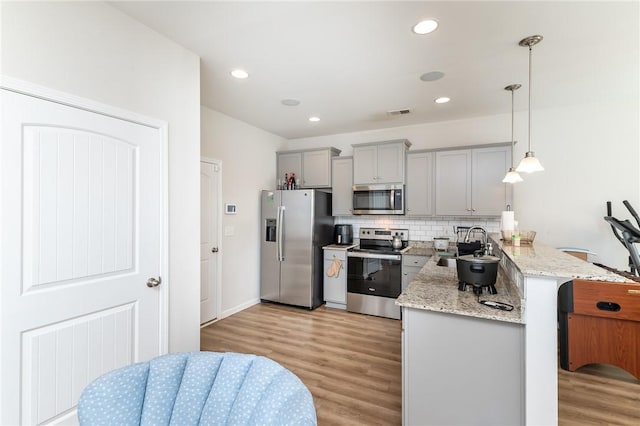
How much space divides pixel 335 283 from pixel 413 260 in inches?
46.3

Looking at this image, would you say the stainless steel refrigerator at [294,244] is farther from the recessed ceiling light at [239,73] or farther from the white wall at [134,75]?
the white wall at [134,75]

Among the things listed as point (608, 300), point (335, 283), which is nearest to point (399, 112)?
point (335, 283)

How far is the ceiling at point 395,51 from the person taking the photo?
1865 millimetres

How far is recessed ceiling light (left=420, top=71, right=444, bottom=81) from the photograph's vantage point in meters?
2.71

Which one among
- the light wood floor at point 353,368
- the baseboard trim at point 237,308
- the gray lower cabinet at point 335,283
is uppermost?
the gray lower cabinet at point 335,283

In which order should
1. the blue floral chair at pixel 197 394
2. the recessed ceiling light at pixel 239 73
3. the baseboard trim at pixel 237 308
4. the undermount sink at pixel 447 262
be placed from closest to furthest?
the blue floral chair at pixel 197 394
the recessed ceiling light at pixel 239 73
the undermount sink at pixel 447 262
the baseboard trim at pixel 237 308

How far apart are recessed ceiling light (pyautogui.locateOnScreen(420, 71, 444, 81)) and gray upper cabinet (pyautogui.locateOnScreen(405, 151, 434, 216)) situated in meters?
1.35

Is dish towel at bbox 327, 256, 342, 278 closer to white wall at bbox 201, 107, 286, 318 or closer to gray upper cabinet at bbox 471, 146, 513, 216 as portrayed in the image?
white wall at bbox 201, 107, 286, 318

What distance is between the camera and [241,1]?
1786mm

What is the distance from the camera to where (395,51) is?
2332mm

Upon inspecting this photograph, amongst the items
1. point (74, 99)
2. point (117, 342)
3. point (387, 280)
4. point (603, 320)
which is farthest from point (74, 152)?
point (603, 320)

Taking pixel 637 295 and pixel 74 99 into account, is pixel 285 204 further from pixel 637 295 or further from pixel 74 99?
pixel 637 295

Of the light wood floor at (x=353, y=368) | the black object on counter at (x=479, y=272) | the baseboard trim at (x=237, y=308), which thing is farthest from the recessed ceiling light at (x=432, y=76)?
the baseboard trim at (x=237, y=308)

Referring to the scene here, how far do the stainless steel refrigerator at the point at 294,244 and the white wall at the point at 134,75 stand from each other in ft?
6.52
